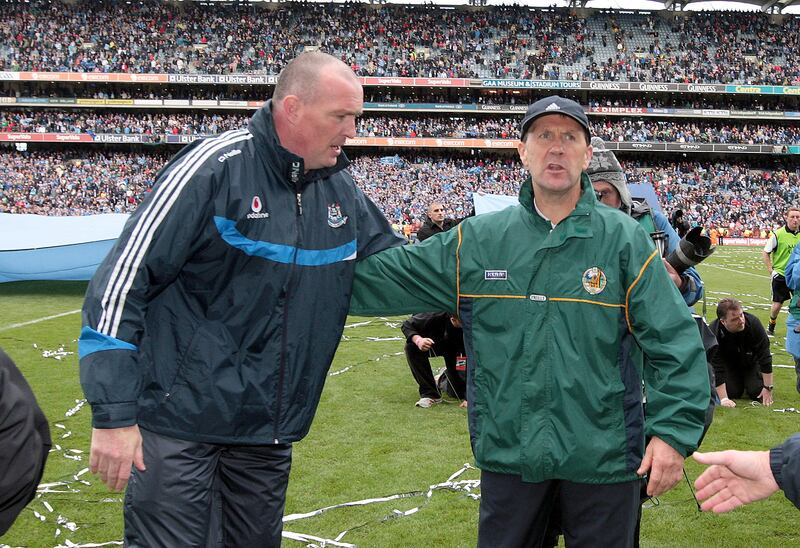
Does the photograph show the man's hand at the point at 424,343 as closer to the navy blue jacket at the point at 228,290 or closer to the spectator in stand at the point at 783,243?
the navy blue jacket at the point at 228,290

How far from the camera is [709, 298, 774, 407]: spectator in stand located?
27.5 feet

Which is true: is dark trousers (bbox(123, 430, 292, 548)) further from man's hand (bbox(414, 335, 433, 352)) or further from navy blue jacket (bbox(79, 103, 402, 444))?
man's hand (bbox(414, 335, 433, 352))

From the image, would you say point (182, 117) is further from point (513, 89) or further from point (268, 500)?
point (268, 500)

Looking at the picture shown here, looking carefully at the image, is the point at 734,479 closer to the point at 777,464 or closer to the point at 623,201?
the point at 777,464

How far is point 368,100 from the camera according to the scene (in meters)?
54.4

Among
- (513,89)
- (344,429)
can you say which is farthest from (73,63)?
(344,429)

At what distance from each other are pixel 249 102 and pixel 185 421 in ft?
170

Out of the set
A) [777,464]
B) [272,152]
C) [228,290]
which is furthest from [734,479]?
[272,152]

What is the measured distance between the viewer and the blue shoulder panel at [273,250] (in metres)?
2.88

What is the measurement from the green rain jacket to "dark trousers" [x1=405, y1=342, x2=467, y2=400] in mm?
5003

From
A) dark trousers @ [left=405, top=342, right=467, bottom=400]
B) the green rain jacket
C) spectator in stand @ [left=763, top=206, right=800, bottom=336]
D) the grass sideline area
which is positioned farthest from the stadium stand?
the green rain jacket

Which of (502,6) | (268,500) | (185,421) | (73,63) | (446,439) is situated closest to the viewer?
(185,421)

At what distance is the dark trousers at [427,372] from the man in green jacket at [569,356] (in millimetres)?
4979

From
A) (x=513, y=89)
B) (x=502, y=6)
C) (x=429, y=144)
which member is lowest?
(x=429, y=144)
